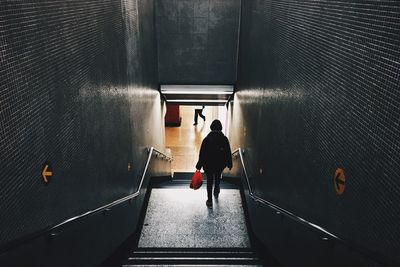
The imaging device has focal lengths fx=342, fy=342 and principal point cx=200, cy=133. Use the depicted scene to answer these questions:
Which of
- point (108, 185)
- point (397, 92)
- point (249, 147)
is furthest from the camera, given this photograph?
point (249, 147)

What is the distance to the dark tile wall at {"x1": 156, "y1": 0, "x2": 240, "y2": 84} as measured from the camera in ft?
27.0

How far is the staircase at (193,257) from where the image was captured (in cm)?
405

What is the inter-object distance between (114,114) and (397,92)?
3.10m

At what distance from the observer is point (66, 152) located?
8.92 ft

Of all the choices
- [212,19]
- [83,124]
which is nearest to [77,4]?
[83,124]

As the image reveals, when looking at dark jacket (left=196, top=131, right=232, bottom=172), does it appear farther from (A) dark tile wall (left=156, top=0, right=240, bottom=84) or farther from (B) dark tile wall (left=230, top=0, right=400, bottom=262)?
(A) dark tile wall (left=156, top=0, right=240, bottom=84)

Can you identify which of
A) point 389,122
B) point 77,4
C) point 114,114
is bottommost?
point 114,114

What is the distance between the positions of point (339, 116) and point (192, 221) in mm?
3405

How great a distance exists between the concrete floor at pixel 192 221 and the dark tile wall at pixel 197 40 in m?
3.72

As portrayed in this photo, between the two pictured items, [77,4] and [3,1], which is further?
[77,4]

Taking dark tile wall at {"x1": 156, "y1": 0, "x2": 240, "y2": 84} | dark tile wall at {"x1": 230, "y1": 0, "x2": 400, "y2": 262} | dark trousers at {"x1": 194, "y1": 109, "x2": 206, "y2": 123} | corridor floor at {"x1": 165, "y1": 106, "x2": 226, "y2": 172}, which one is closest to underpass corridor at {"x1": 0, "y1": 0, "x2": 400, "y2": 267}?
dark tile wall at {"x1": 230, "y1": 0, "x2": 400, "y2": 262}

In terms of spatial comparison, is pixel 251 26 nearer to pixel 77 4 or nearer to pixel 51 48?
pixel 77 4

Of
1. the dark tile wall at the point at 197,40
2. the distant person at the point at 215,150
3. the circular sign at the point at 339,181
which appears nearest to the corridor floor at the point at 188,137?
the dark tile wall at the point at 197,40

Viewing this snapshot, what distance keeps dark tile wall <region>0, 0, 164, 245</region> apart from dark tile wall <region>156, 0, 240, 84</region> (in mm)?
3834
